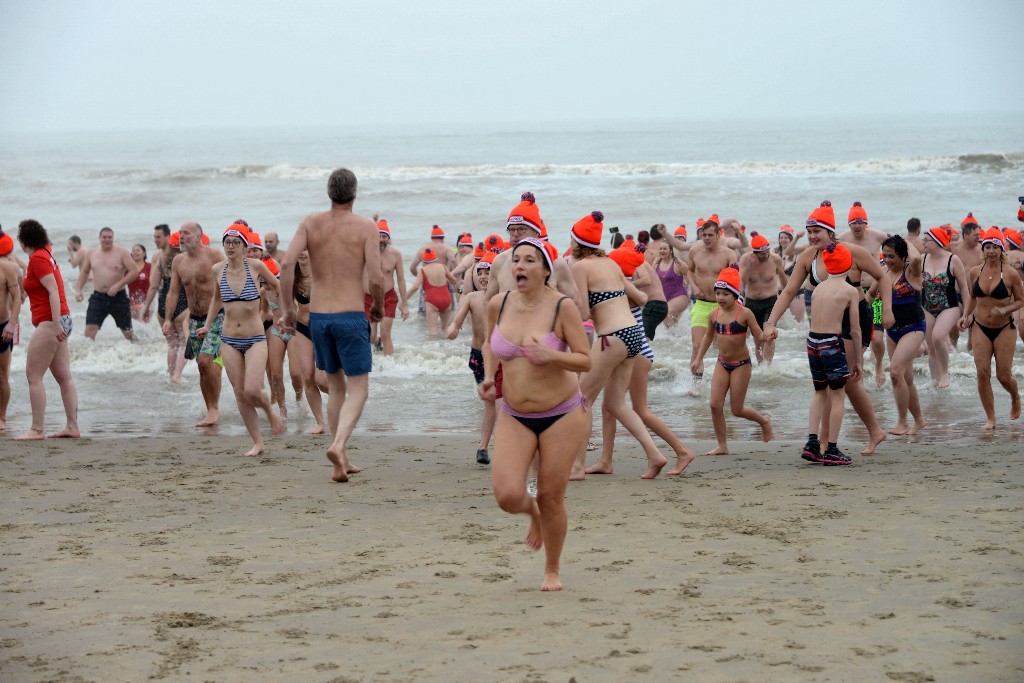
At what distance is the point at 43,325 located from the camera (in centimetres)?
951

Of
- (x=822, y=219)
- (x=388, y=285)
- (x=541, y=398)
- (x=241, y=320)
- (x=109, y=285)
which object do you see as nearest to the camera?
(x=541, y=398)

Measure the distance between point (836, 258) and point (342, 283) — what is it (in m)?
3.43

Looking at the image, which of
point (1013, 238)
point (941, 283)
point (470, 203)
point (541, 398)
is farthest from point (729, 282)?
point (470, 203)

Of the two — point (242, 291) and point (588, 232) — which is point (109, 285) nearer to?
point (242, 291)

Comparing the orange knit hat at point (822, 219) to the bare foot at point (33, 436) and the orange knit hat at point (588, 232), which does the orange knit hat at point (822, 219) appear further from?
the bare foot at point (33, 436)

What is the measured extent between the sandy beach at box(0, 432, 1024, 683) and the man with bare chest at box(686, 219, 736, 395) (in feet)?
12.8

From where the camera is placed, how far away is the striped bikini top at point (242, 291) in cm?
919

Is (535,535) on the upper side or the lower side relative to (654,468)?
upper

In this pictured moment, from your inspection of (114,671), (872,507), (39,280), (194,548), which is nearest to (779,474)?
(872,507)

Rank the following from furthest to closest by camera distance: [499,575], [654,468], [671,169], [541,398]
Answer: [671,169]
[654,468]
[499,575]
[541,398]

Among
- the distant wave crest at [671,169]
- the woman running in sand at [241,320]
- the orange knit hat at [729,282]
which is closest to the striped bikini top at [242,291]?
the woman running in sand at [241,320]

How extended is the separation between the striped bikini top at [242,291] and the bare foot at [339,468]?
6.65 ft

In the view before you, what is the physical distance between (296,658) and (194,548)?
1.86 meters

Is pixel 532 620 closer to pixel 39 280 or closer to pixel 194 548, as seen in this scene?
pixel 194 548
